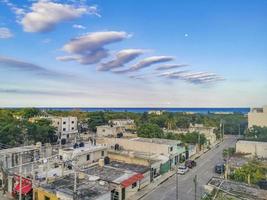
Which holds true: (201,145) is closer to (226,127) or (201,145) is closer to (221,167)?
(221,167)

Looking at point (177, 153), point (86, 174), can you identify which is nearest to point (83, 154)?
point (86, 174)

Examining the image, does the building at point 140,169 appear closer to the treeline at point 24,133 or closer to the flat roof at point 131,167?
→ the flat roof at point 131,167

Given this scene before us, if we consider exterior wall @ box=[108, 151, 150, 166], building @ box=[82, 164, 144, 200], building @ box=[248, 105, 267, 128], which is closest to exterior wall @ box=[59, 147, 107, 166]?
exterior wall @ box=[108, 151, 150, 166]

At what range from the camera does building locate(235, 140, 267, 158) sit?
42.0m

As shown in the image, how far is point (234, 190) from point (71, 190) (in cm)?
1236

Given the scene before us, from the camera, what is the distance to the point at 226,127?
79.1m

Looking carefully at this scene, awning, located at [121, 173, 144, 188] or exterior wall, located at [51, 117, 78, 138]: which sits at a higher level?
exterior wall, located at [51, 117, 78, 138]

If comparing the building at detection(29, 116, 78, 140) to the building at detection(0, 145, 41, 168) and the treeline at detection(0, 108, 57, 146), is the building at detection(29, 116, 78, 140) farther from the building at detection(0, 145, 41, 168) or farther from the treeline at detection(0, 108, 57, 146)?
the building at detection(0, 145, 41, 168)

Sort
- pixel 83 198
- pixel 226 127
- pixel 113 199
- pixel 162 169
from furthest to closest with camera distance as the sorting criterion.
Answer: pixel 226 127 → pixel 162 169 → pixel 113 199 → pixel 83 198

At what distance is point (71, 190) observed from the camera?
20922mm

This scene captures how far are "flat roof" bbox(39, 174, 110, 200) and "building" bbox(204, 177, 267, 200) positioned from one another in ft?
27.6

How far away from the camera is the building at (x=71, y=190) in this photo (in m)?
19.9

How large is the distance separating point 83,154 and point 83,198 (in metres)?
12.2

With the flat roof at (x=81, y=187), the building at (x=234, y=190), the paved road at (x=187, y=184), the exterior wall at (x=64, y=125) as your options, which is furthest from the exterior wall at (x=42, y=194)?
the exterior wall at (x=64, y=125)
